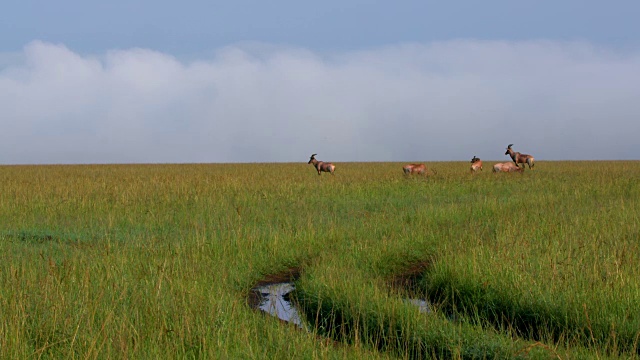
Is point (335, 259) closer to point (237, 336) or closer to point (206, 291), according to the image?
point (206, 291)

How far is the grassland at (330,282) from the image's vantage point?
4.84 meters

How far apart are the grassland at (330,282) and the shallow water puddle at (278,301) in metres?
0.18

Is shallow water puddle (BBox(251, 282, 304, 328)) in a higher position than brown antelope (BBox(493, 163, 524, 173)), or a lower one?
lower

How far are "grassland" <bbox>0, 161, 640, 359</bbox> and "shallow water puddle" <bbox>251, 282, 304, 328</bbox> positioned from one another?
178 mm

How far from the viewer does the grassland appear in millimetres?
4840

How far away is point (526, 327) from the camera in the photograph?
577 centimetres

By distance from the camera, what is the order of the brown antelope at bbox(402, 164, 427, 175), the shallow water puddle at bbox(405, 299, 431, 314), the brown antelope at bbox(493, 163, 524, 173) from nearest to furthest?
the shallow water puddle at bbox(405, 299, 431, 314) → the brown antelope at bbox(402, 164, 427, 175) → the brown antelope at bbox(493, 163, 524, 173)

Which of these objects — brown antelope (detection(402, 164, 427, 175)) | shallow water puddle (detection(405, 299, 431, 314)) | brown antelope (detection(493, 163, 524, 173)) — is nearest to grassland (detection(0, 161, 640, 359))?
shallow water puddle (detection(405, 299, 431, 314))

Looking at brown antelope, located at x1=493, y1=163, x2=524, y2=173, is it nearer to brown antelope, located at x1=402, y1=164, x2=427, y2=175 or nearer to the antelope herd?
the antelope herd

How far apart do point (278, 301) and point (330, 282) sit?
27.3 inches

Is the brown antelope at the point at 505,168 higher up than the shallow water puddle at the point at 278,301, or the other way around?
the brown antelope at the point at 505,168

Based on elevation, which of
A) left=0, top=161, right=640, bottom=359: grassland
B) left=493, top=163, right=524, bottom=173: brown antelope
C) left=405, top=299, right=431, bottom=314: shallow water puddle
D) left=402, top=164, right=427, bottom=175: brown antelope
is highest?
left=493, top=163, right=524, bottom=173: brown antelope

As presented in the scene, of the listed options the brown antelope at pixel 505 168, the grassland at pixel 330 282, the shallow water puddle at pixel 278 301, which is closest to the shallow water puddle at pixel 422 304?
the grassland at pixel 330 282

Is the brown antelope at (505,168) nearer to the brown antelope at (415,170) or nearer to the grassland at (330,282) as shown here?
the brown antelope at (415,170)
